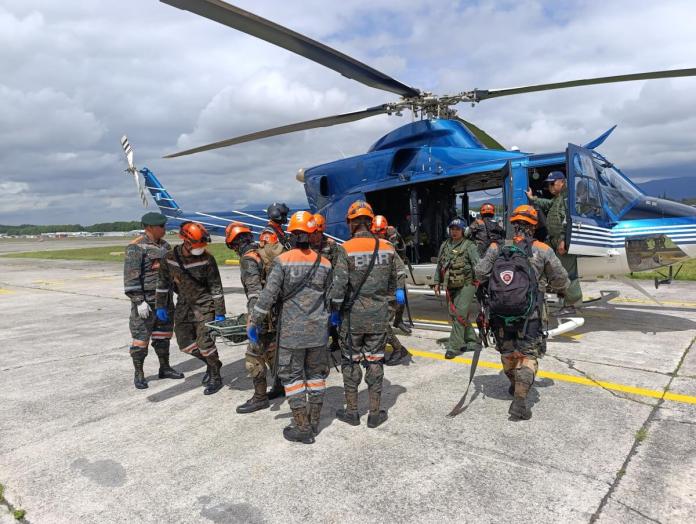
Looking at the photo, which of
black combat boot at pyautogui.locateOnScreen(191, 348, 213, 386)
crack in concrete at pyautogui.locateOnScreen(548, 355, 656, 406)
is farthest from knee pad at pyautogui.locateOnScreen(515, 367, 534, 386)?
black combat boot at pyautogui.locateOnScreen(191, 348, 213, 386)

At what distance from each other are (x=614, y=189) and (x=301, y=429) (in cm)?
582

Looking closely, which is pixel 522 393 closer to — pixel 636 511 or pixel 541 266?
pixel 541 266

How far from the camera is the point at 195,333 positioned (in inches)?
194

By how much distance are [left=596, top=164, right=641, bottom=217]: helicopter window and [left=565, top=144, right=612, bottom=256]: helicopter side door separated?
178 mm

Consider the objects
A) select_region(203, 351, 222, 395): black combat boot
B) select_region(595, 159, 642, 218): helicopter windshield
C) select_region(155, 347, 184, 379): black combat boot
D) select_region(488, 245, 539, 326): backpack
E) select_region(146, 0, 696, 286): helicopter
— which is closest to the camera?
select_region(488, 245, 539, 326): backpack

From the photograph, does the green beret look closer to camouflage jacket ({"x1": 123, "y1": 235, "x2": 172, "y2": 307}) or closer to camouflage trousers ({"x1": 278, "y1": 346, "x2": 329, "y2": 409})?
camouflage jacket ({"x1": 123, "y1": 235, "x2": 172, "y2": 307})

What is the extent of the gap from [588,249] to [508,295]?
128 inches

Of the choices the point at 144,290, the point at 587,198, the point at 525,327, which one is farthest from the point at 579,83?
the point at 144,290

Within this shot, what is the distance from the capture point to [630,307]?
28.7 feet

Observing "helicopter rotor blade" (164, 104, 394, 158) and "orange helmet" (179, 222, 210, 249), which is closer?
"orange helmet" (179, 222, 210, 249)

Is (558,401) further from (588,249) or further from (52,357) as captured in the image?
(52,357)

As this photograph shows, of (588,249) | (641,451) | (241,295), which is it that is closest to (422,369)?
(641,451)

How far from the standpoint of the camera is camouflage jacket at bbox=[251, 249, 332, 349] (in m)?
3.66

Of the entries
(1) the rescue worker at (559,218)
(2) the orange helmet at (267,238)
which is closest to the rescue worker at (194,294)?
(2) the orange helmet at (267,238)
